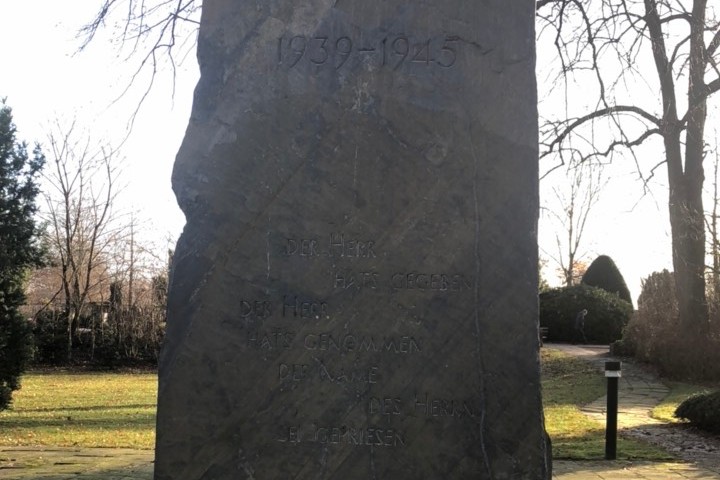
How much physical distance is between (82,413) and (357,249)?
13.5 meters

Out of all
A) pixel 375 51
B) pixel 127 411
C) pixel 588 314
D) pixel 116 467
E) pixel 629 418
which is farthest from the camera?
pixel 588 314

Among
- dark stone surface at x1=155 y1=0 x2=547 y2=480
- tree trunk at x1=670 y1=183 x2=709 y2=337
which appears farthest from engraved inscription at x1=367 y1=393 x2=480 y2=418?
tree trunk at x1=670 y1=183 x2=709 y2=337

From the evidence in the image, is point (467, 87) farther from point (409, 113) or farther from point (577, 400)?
point (577, 400)

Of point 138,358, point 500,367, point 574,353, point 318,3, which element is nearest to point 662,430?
point 500,367

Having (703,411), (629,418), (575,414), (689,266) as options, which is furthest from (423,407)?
(689,266)

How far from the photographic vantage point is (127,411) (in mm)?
15734

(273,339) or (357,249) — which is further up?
(357,249)

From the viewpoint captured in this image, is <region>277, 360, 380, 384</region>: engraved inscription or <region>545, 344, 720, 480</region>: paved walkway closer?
<region>277, 360, 380, 384</region>: engraved inscription

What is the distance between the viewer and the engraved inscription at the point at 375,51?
380 centimetres

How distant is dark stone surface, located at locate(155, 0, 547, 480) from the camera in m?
3.63

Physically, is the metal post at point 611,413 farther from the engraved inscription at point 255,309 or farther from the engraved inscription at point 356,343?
the engraved inscription at point 255,309

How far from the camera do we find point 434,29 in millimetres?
3805

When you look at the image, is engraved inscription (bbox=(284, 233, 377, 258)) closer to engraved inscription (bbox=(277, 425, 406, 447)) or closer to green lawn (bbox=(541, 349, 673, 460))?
engraved inscription (bbox=(277, 425, 406, 447))

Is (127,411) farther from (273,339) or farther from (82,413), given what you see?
(273,339)
